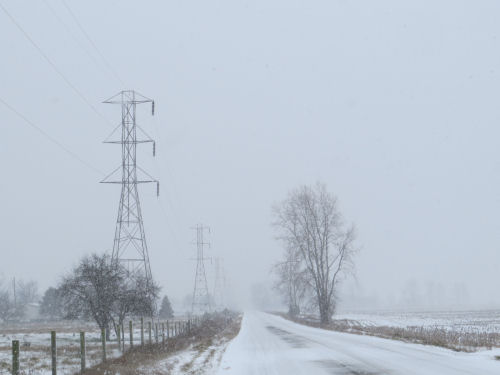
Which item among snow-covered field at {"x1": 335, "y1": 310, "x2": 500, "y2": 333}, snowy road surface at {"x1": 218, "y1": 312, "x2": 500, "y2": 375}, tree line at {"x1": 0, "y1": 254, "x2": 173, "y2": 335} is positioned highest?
tree line at {"x1": 0, "y1": 254, "x2": 173, "y2": 335}

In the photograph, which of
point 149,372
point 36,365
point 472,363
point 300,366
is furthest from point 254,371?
point 36,365

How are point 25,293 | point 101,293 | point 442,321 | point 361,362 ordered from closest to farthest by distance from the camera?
point 361,362 → point 101,293 → point 442,321 → point 25,293

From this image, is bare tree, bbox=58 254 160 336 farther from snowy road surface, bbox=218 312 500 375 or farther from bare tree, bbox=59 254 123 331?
snowy road surface, bbox=218 312 500 375

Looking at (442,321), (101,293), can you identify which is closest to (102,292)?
(101,293)

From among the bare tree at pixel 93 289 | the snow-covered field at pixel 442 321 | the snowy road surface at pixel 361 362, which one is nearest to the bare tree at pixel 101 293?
the bare tree at pixel 93 289

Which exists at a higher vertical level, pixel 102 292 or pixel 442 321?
pixel 102 292

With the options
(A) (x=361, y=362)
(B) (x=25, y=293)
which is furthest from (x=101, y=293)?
(B) (x=25, y=293)

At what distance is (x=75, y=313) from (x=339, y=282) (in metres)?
22.5

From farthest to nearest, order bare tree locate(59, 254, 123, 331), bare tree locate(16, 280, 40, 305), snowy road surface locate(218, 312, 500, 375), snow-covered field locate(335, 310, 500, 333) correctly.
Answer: bare tree locate(16, 280, 40, 305), snow-covered field locate(335, 310, 500, 333), bare tree locate(59, 254, 123, 331), snowy road surface locate(218, 312, 500, 375)

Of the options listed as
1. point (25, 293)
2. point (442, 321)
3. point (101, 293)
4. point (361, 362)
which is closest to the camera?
point (361, 362)

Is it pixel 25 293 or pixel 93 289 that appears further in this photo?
pixel 25 293

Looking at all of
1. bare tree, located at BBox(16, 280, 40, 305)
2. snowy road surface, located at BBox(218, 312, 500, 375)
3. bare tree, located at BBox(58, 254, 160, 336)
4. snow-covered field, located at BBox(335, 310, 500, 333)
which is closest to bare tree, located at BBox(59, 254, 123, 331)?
bare tree, located at BBox(58, 254, 160, 336)

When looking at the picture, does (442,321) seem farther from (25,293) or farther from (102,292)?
(25,293)

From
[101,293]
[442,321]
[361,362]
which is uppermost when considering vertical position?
[101,293]
